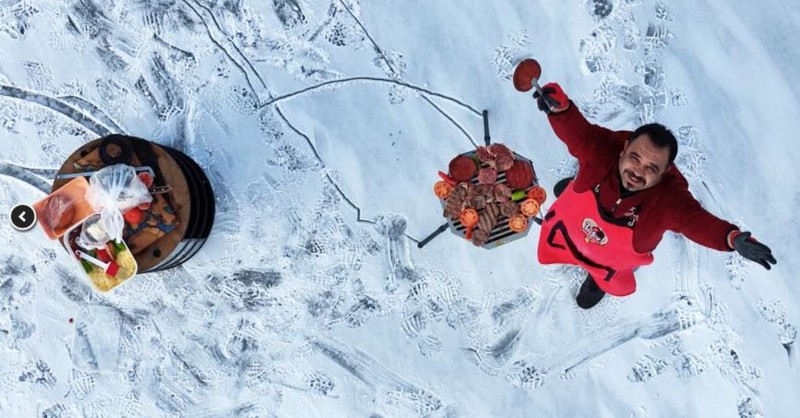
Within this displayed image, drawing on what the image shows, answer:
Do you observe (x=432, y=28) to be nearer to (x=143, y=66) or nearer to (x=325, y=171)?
(x=325, y=171)

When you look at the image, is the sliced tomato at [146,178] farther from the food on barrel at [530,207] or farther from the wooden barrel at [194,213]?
the food on barrel at [530,207]

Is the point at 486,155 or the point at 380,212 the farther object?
the point at 380,212

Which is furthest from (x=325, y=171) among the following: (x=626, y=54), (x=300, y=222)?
(x=626, y=54)

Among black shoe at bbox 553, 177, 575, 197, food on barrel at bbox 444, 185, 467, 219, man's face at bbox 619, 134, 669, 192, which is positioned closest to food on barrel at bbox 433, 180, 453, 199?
food on barrel at bbox 444, 185, 467, 219

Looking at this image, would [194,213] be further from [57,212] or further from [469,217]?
[469,217]

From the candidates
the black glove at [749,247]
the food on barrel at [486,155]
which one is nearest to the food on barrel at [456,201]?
the food on barrel at [486,155]

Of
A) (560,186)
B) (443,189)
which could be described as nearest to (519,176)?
(443,189)
